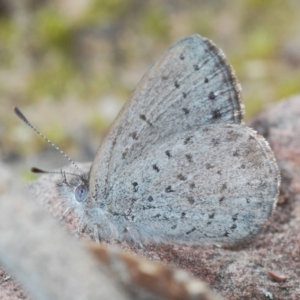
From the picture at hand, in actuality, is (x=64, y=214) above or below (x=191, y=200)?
below

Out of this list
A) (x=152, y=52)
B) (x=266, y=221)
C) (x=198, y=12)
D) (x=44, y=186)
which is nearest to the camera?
(x=266, y=221)

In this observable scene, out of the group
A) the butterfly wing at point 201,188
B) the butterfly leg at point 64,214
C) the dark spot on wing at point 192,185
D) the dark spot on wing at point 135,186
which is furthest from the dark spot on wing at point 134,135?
the butterfly leg at point 64,214

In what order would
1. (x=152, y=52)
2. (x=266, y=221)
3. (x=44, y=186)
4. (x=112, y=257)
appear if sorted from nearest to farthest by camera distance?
(x=112, y=257)
(x=266, y=221)
(x=44, y=186)
(x=152, y=52)

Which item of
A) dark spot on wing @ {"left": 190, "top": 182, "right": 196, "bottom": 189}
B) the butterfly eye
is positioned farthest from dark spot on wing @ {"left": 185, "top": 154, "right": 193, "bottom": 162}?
the butterfly eye

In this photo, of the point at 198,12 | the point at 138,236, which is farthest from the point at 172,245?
the point at 198,12

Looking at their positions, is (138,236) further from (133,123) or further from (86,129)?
(86,129)

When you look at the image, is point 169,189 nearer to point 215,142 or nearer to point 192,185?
point 192,185

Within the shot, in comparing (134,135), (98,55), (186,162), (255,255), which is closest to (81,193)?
(134,135)

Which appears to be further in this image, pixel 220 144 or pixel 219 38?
pixel 219 38
